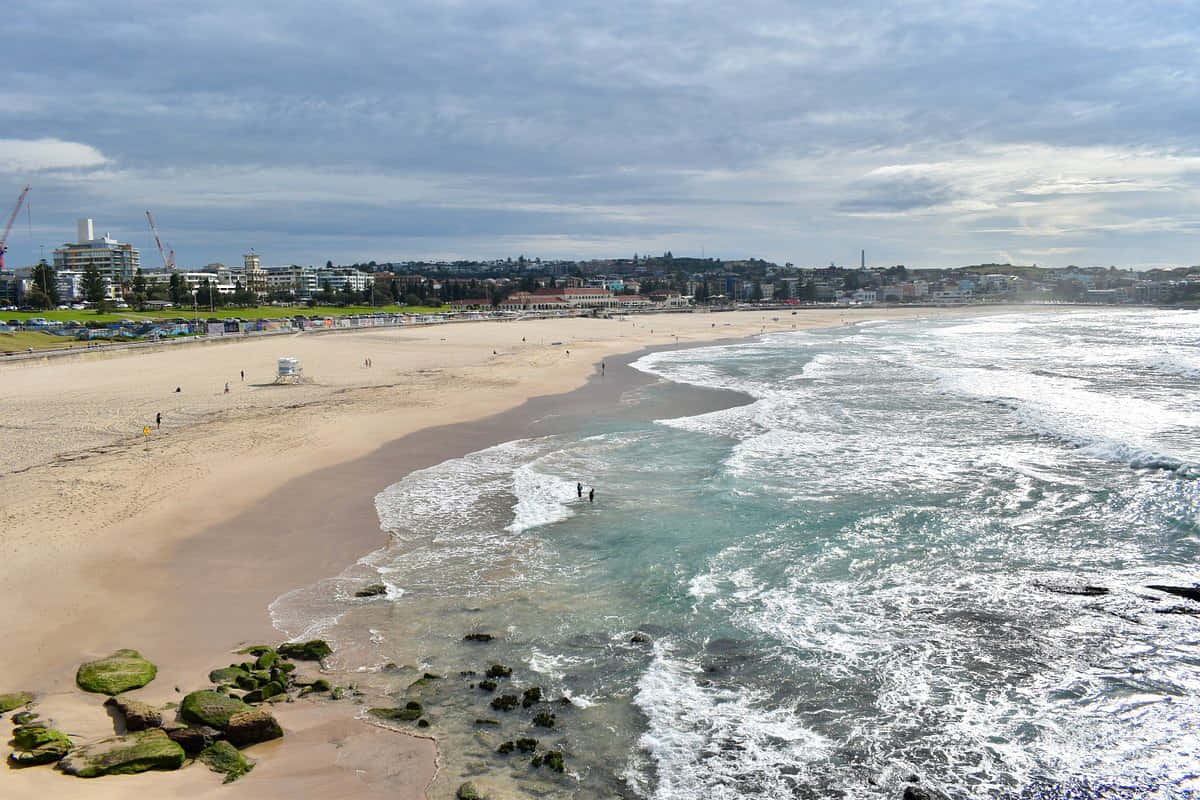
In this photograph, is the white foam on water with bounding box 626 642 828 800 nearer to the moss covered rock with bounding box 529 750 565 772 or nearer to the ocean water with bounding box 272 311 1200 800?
the ocean water with bounding box 272 311 1200 800

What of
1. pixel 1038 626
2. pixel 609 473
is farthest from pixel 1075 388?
pixel 1038 626

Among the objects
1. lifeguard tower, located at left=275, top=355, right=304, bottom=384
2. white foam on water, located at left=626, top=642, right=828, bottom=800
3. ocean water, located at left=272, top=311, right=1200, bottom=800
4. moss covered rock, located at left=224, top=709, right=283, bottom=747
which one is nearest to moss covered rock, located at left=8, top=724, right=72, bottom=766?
moss covered rock, located at left=224, top=709, right=283, bottom=747

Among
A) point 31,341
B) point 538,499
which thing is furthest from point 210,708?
point 31,341

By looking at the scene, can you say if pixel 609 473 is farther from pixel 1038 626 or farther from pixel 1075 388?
pixel 1075 388

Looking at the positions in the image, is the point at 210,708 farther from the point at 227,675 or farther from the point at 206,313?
the point at 206,313

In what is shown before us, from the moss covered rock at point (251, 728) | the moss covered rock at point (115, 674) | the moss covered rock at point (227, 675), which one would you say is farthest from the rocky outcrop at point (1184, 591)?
the moss covered rock at point (115, 674)

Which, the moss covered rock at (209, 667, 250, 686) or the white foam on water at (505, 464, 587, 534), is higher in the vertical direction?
the white foam on water at (505, 464, 587, 534)
